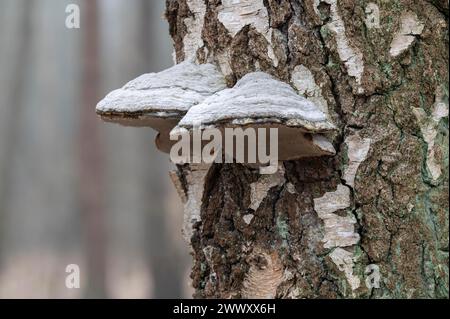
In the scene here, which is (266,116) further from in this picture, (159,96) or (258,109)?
(159,96)

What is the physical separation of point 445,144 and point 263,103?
577 mm

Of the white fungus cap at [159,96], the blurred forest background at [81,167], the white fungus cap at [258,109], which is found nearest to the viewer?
the white fungus cap at [258,109]

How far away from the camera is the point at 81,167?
7078 millimetres

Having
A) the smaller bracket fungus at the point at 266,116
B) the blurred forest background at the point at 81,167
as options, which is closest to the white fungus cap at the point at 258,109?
the smaller bracket fungus at the point at 266,116

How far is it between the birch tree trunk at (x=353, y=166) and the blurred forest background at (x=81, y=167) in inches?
214

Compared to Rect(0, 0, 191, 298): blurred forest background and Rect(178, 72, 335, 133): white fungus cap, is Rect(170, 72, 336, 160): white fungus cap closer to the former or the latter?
Rect(178, 72, 335, 133): white fungus cap

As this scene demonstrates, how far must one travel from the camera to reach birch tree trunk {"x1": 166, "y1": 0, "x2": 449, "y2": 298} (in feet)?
4.48

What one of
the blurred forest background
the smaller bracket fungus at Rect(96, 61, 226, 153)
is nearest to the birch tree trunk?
the smaller bracket fungus at Rect(96, 61, 226, 153)

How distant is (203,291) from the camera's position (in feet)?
5.09

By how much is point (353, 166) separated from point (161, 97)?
0.52 metres

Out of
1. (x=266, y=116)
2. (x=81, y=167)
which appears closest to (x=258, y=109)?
(x=266, y=116)

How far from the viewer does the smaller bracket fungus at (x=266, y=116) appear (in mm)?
1131

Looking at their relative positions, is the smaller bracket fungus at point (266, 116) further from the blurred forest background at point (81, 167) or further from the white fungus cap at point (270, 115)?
the blurred forest background at point (81, 167)
